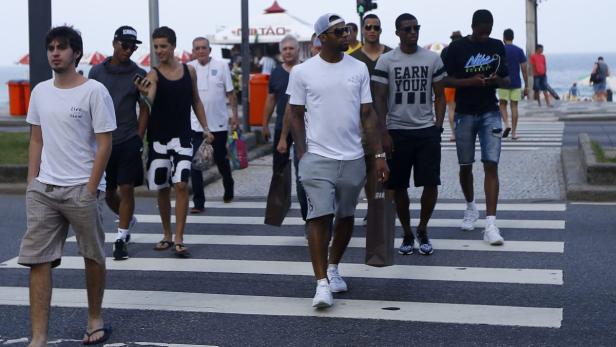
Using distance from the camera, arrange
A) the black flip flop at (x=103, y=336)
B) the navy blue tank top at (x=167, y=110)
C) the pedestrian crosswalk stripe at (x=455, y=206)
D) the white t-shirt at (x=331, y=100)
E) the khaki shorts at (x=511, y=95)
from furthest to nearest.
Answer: the khaki shorts at (x=511, y=95) → the pedestrian crosswalk stripe at (x=455, y=206) → the navy blue tank top at (x=167, y=110) → the white t-shirt at (x=331, y=100) → the black flip flop at (x=103, y=336)

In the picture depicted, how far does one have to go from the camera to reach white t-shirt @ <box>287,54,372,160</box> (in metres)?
7.03

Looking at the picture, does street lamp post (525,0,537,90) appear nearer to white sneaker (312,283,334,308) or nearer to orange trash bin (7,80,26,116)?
orange trash bin (7,80,26,116)

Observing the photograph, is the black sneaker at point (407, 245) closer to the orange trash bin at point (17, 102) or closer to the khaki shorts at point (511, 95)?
the khaki shorts at point (511, 95)

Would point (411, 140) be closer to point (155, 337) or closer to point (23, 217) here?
point (155, 337)

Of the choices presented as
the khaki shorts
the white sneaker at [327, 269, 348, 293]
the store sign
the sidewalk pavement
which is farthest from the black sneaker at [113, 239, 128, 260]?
the store sign

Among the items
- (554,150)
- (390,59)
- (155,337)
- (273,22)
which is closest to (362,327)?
(155,337)

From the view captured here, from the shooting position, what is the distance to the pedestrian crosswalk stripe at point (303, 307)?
6.75 meters

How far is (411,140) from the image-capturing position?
862cm

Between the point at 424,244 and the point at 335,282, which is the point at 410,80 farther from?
the point at 335,282

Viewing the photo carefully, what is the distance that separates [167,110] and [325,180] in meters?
2.41

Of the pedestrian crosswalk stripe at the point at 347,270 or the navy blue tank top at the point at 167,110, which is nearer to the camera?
the pedestrian crosswalk stripe at the point at 347,270

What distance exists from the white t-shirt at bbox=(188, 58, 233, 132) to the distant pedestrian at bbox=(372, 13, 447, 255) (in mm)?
3477

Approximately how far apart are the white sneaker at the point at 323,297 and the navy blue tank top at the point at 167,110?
8.54 feet

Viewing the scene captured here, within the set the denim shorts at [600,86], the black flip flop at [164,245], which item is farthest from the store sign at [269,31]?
the black flip flop at [164,245]
